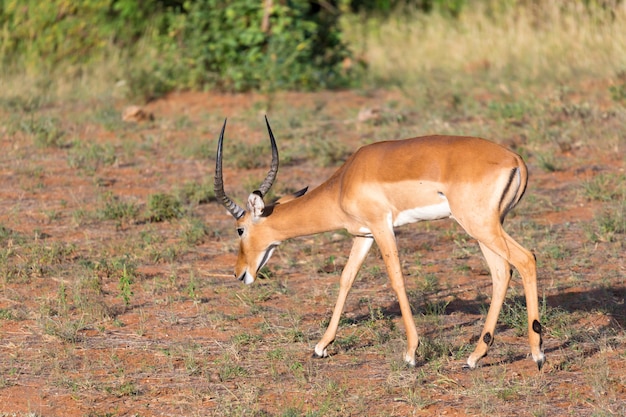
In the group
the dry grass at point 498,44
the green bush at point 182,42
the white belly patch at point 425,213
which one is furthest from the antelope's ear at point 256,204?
the dry grass at point 498,44

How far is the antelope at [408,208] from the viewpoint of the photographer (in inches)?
209

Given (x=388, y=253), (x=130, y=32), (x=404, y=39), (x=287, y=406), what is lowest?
(x=404, y=39)

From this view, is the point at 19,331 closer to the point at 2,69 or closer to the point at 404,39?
the point at 2,69

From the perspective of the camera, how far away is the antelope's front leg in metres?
5.75

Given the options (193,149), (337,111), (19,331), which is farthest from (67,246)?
(337,111)

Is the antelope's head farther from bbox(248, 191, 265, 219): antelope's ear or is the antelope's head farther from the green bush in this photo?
the green bush

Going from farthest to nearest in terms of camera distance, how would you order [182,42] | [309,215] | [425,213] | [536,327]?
[182,42], [309,215], [425,213], [536,327]

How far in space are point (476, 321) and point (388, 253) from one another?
1016 mm

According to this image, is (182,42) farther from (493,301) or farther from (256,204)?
(493,301)

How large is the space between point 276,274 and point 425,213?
2008 mm

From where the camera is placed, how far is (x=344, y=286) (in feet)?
19.4

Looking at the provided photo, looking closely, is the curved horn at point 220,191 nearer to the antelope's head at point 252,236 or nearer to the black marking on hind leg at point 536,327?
the antelope's head at point 252,236

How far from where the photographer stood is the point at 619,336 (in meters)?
5.83

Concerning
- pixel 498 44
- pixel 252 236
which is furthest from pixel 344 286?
pixel 498 44
